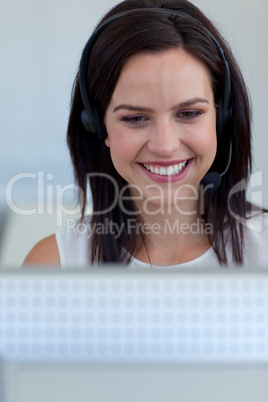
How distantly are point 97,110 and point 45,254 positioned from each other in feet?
1.20

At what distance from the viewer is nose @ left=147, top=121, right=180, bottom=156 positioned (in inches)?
42.8

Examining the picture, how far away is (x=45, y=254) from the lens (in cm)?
131

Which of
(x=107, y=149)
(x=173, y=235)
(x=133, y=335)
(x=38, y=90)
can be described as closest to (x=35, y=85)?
(x=38, y=90)

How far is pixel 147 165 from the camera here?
118cm

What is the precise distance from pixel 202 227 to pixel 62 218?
1.30 feet

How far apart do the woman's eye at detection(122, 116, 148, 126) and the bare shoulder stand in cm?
36

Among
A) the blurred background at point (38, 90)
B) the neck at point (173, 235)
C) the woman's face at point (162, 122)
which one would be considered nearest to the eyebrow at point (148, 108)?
the woman's face at point (162, 122)

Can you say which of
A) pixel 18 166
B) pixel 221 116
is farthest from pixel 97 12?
pixel 221 116

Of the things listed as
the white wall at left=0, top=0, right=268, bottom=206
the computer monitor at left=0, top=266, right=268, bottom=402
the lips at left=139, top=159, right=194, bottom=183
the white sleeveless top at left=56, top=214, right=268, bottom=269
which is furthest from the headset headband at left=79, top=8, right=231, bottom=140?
the white wall at left=0, top=0, right=268, bottom=206

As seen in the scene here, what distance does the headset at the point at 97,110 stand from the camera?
1096 mm

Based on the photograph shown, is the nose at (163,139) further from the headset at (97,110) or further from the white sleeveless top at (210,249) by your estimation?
the white sleeveless top at (210,249)

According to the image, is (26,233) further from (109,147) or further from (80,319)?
(80,319)

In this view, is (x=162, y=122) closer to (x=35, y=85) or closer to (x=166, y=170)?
(x=166, y=170)

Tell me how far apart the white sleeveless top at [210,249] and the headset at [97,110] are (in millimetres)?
148
